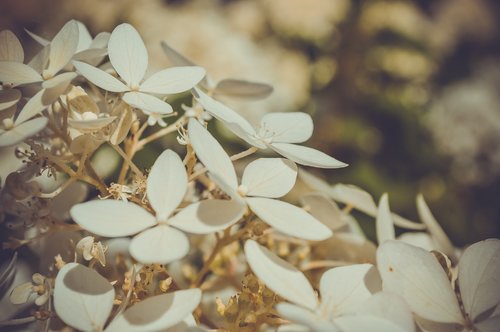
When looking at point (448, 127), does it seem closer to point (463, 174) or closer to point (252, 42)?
point (463, 174)

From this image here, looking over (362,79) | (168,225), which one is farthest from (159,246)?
(362,79)

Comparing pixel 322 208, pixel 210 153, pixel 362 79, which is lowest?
pixel 362 79

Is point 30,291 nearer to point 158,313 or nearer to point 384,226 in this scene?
point 158,313

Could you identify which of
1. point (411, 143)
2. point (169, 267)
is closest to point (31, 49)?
point (169, 267)

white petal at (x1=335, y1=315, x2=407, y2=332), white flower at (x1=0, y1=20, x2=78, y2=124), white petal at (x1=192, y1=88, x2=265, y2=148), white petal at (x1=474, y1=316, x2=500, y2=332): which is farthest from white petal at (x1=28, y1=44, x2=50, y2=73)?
white petal at (x1=474, y1=316, x2=500, y2=332)

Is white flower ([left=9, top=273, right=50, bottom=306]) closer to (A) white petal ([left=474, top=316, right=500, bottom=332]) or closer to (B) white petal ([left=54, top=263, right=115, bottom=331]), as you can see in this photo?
(B) white petal ([left=54, top=263, right=115, bottom=331])

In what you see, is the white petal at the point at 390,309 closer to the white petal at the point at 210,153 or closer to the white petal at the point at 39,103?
the white petal at the point at 210,153

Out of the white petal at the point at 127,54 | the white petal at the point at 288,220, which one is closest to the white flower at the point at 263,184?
the white petal at the point at 288,220
